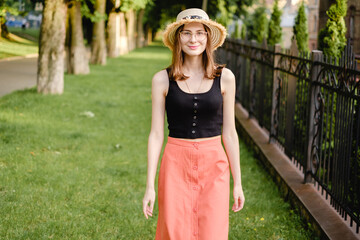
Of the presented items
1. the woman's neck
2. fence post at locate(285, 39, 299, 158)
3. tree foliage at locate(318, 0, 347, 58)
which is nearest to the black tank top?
the woman's neck

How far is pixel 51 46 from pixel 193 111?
11.3m

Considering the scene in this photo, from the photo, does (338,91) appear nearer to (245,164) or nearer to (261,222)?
(261,222)

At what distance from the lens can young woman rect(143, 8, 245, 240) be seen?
10.1ft

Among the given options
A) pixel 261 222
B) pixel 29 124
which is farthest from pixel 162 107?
pixel 29 124

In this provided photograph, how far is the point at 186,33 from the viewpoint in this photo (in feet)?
10.6

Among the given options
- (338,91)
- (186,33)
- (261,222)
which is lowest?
(261,222)

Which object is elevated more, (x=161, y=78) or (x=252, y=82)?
(x=161, y=78)

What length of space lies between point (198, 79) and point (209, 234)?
90cm

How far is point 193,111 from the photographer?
3.17 m

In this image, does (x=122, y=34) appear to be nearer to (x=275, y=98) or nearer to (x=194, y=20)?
(x=275, y=98)

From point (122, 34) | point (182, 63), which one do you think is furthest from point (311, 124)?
point (122, 34)

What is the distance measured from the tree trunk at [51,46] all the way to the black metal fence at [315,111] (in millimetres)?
5461

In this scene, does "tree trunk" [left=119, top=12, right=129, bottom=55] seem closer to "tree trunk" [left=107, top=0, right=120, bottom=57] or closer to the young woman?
"tree trunk" [left=107, top=0, right=120, bottom=57]

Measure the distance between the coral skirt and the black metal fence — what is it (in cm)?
101
